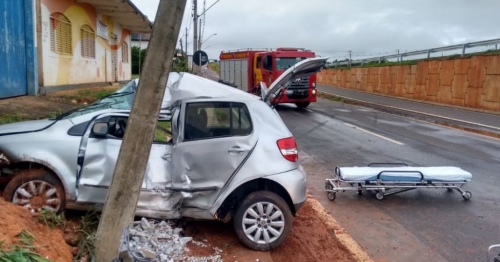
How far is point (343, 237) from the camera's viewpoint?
573 cm

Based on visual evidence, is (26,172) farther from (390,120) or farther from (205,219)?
(390,120)

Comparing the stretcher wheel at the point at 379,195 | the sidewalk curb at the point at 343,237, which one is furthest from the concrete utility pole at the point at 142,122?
the stretcher wheel at the point at 379,195

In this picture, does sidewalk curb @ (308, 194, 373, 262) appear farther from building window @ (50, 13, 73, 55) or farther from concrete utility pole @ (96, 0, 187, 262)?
building window @ (50, 13, 73, 55)

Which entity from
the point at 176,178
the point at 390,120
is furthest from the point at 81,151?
the point at 390,120

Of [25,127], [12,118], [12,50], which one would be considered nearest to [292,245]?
[25,127]

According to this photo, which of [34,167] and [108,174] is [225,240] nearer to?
[108,174]

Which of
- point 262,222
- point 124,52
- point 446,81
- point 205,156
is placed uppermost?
point 124,52

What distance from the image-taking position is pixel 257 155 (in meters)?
5.18

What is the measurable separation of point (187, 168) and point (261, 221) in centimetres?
102

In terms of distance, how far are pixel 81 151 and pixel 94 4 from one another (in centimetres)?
1672

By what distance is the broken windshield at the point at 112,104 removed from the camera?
227 inches

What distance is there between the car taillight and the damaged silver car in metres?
0.01

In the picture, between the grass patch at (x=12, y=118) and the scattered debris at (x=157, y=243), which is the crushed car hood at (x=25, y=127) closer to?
the scattered debris at (x=157, y=243)

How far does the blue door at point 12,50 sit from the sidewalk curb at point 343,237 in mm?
9400
